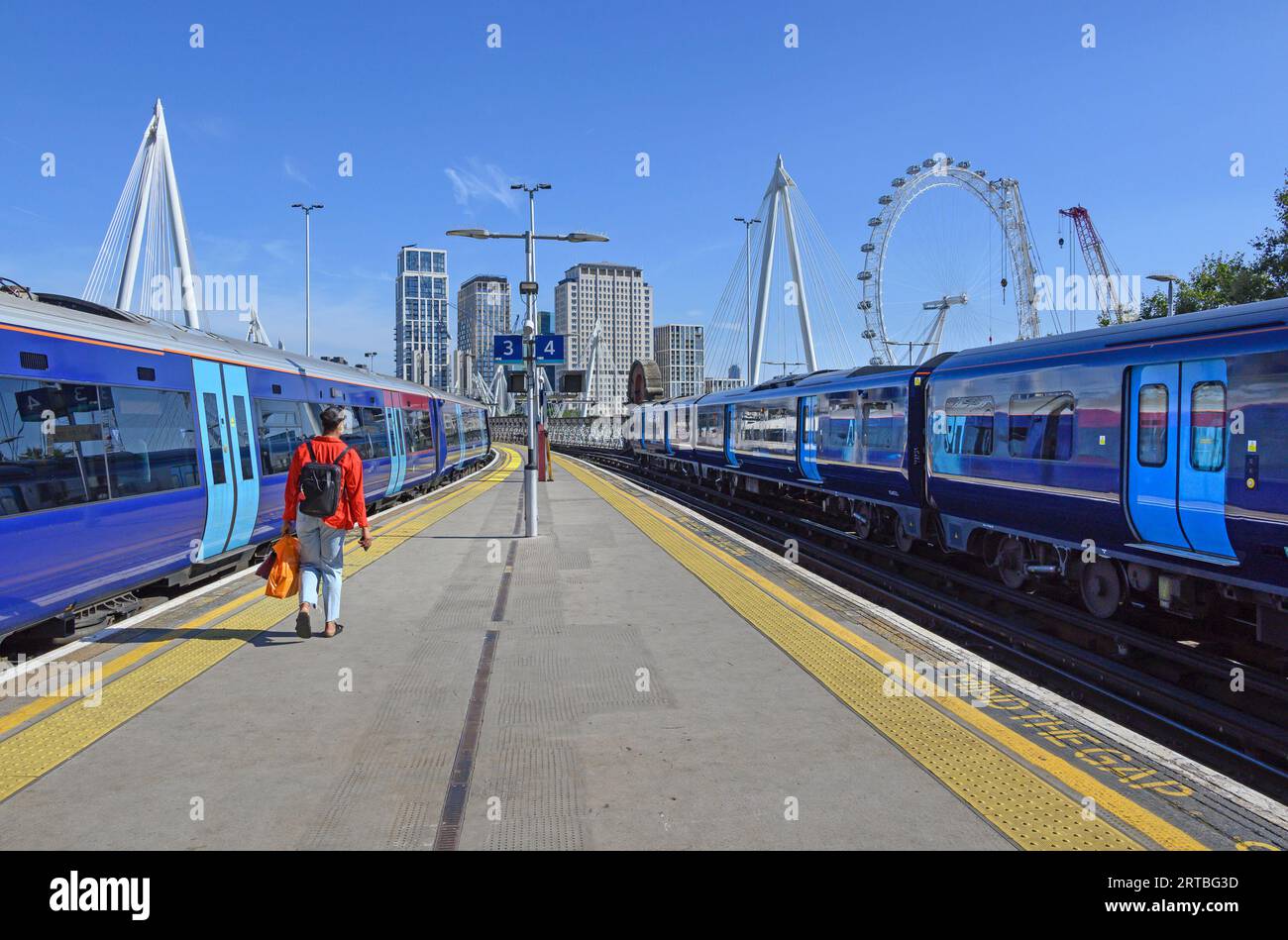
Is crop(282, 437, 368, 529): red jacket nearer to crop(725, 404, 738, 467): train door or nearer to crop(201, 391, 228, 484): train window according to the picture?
crop(201, 391, 228, 484): train window

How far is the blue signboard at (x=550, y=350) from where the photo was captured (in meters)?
14.6

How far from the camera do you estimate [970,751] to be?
4766 millimetres

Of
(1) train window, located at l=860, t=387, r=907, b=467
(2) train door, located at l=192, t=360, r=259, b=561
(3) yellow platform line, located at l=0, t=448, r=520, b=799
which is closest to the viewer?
(3) yellow platform line, located at l=0, t=448, r=520, b=799

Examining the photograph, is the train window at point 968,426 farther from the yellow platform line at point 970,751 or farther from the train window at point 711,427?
the train window at point 711,427

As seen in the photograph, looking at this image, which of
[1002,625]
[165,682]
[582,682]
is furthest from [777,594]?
[165,682]

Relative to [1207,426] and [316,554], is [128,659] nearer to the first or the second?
[316,554]

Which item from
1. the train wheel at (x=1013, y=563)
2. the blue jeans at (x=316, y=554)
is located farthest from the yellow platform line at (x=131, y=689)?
the train wheel at (x=1013, y=563)

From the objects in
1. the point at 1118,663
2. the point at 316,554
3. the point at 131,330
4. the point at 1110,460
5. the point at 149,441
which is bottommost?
the point at 1118,663

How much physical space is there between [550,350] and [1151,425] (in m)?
9.66

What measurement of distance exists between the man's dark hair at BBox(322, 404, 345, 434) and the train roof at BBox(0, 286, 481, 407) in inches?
89.9

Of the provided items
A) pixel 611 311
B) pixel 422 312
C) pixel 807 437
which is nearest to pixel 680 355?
pixel 611 311

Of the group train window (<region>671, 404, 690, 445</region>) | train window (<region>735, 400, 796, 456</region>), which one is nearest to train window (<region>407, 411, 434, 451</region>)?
train window (<region>735, 400, 796, 456</region>)

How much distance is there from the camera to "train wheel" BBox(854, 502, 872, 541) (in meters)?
15.0
